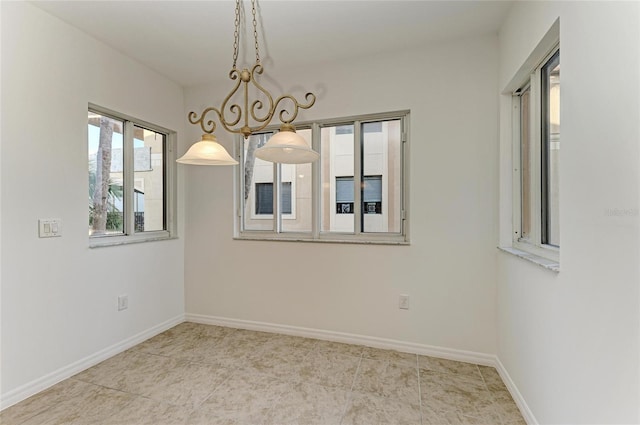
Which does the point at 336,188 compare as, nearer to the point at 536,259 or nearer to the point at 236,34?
the point at 236,34

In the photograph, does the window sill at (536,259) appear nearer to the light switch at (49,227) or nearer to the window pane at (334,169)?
the window pane at (334,169)

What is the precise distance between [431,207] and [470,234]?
0.37 m

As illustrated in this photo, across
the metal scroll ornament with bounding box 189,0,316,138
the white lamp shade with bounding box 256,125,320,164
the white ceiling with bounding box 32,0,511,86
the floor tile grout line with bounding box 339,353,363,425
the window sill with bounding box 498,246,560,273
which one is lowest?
the floor tile grout line with bounding box 339,353,363,425

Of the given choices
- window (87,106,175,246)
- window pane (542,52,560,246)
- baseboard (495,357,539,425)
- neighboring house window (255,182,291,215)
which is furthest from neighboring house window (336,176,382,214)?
window (87,106,175,246)

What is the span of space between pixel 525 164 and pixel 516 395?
5.03 feet

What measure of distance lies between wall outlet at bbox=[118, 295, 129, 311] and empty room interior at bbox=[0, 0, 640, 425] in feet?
0.05

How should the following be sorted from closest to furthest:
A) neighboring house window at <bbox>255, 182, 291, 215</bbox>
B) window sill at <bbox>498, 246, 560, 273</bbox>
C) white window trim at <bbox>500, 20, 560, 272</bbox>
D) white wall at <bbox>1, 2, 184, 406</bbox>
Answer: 1. window sill at <bbox>498, 246, 560, 273</bbox>
2. white window trim at <bbox>500, 20, 560, 272</bbox>
3. white wall at <bbox>1, 2, 184, 406</bbox>
4. neighboring house window at <bbox>255, 182, 291, 215</bbox>

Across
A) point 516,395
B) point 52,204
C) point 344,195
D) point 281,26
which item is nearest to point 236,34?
point 281,26

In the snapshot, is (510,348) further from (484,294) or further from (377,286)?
(377,286)

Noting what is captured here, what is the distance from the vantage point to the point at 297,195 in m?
3.12

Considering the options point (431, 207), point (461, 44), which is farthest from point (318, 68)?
point (431, 207)

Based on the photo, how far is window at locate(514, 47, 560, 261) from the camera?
1.71m

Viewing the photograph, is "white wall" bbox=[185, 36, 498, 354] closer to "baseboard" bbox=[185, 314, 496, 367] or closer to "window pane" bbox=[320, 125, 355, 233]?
"baseboard" bbox=[185, 314, 496, 367]

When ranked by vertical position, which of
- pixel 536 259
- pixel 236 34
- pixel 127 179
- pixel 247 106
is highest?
pixel 236 34
